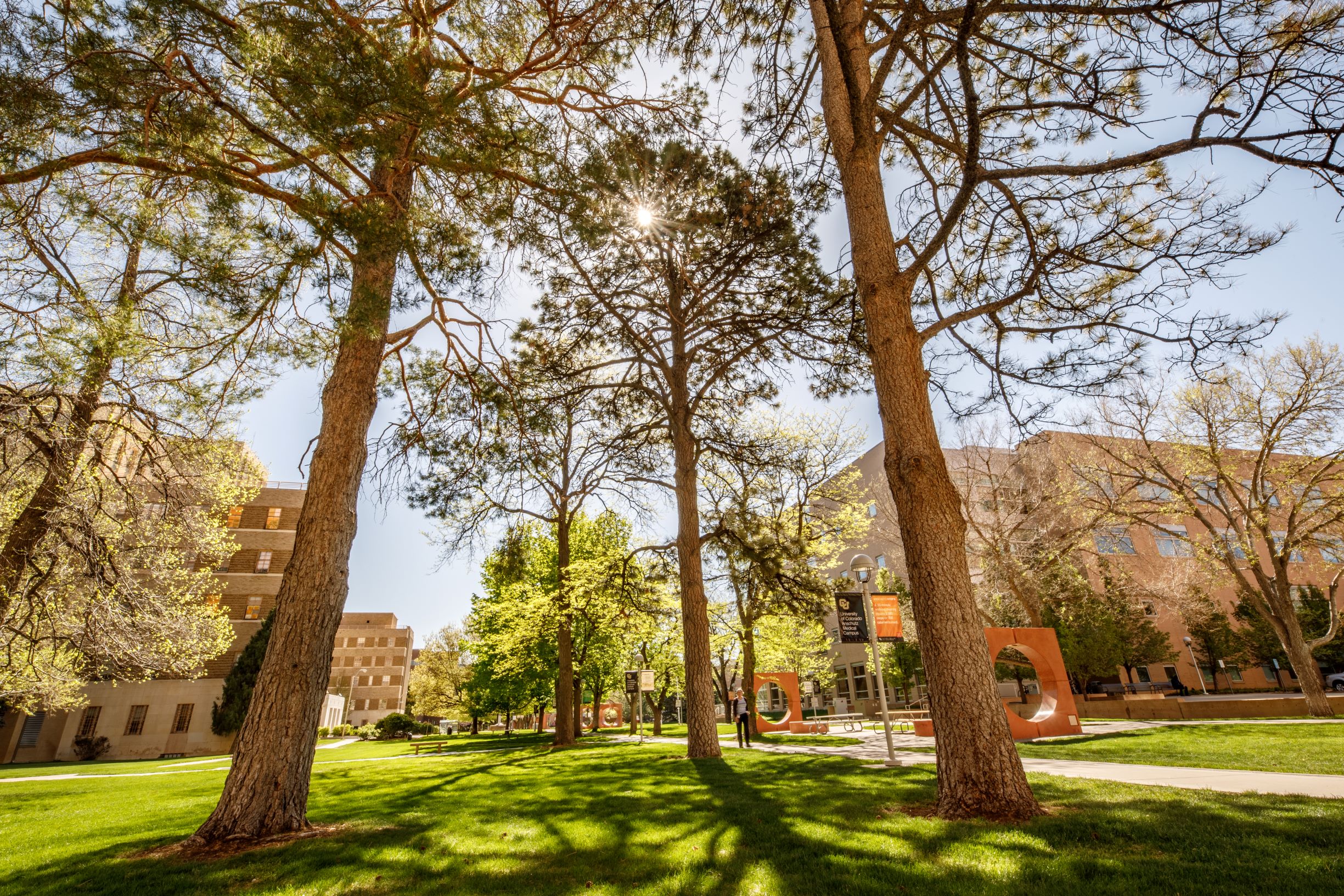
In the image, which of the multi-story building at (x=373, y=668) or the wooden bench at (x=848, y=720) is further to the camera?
the multi-story building at (x=373, y=668)

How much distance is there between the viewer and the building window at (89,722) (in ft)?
97.5

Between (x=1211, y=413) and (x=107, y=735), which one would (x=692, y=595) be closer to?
(x=1211, y=413)

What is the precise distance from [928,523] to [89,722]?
43495 millimetres

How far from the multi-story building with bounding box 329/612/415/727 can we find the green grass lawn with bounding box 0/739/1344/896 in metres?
78.9

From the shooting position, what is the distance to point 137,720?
3066cm

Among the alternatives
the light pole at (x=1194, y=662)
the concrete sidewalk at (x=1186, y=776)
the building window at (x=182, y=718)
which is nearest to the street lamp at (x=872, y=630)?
the concrete sidewalk at (x=1186, y=776)

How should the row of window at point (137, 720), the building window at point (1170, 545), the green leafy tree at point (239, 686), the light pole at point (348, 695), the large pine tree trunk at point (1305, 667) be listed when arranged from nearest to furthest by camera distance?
the large pine tree trunk at point (1305, 667) → the green leafy tree at point (239, 686) → the row of window at point (137, 720) → the building window at point (1170, 545) → the light pole at point (348, 695)

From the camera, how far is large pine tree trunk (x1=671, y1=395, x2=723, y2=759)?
11.3m

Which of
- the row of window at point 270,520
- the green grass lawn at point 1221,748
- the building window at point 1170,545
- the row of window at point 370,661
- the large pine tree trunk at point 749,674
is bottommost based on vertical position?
the green grass lawn at point 1221,748

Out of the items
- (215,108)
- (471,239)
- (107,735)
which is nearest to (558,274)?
(471,239)

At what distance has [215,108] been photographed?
18.6 feet

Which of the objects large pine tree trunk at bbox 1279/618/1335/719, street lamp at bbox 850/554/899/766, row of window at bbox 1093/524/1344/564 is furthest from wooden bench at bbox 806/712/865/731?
street lamp at bbox 850/554/899/766

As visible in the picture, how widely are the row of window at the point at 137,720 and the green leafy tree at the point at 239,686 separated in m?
2.78

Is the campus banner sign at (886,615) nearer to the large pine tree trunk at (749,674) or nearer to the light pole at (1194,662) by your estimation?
the large pine tree trunk at (749,674)
